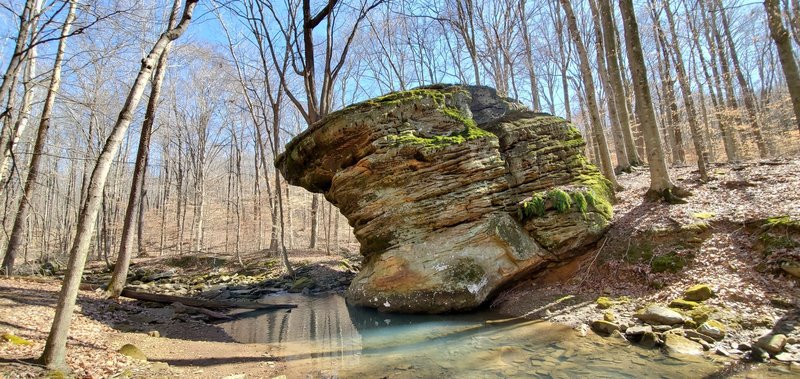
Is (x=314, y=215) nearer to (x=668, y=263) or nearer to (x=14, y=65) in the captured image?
(x=14, y=65)

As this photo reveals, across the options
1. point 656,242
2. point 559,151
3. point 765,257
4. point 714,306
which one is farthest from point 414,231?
point 765,257

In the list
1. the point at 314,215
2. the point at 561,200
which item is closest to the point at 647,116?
the point at 561,200

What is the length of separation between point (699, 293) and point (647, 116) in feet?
16.6

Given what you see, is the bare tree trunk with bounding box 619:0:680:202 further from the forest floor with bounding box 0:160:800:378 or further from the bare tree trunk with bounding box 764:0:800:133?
the bare tree trunk with bounding box 764:0:800:133

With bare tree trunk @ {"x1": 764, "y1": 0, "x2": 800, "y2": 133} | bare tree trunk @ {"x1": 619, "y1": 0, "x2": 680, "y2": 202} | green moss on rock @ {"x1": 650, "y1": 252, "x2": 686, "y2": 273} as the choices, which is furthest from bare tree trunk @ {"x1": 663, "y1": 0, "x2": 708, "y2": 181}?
green moss on rock @ {"x1": 650, "y1": 252, "x2": 686, "y2": 273}

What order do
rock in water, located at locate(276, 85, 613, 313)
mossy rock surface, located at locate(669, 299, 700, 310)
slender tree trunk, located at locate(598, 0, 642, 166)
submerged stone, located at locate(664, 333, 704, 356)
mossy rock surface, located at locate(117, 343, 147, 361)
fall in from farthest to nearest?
slender tree trunk, located at locate(598, 0, 642, 166)
rock in water, located at locate(276, 85, 613, 313)
mossy rock surface, located at locate(669, 299, 700, 310)
mossy rock surface, located at locate(117, 343, 147, 361)
submerged stone, located at locate(664, 333, 704, 356)

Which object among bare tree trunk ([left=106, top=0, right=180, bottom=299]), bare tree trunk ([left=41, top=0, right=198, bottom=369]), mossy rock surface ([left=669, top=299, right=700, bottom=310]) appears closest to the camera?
bare tree trunk ([left=41, top=0, right=198, bottom=369])

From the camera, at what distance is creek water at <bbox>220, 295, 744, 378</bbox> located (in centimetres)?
489

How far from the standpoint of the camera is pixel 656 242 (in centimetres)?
805

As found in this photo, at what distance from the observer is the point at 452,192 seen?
985 centimetres

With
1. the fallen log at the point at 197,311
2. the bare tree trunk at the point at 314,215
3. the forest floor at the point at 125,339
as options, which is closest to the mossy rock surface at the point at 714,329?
the forest floor at the point at 125,339

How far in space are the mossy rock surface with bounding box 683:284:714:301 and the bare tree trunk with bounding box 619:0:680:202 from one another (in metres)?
3.48

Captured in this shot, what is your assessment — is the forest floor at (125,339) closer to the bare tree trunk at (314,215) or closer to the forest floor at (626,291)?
the forest floor at (626,291)

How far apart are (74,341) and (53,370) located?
6.05 feet
